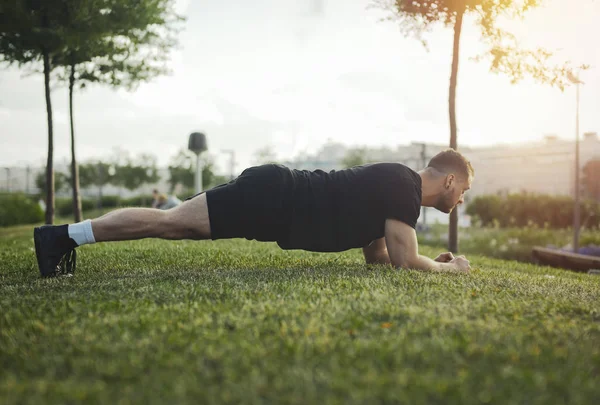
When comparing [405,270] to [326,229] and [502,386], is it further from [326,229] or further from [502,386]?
[502,386]

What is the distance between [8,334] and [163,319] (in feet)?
2.09

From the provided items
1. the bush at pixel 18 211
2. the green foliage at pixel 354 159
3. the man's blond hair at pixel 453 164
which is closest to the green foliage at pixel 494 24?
the man's blond hair at pixel 453 164

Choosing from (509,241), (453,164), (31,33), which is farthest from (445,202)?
(31,33)

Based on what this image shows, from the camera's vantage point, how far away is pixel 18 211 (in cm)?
1838

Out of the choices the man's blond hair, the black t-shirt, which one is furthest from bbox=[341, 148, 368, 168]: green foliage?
the black t-shirt

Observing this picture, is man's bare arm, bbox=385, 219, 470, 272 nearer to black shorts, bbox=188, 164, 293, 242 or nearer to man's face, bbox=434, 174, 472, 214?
man's face, bbox=434, 174, 472, 214

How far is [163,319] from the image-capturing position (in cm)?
248

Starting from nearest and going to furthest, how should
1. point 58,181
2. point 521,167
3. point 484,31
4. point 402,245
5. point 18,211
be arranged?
point 402,245, point 484,31, point 18,211, point 58,181, point 521,167

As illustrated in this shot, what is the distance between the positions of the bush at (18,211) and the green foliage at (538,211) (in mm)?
15031

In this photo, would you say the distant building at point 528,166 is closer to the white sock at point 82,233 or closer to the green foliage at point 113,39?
the green foliage at point 113,39

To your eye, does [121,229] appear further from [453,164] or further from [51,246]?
[453,164]

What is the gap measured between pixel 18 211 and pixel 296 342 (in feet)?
61.8

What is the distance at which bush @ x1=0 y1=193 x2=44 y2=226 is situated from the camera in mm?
18031

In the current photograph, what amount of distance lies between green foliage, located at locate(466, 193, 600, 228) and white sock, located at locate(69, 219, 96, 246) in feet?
44.0
